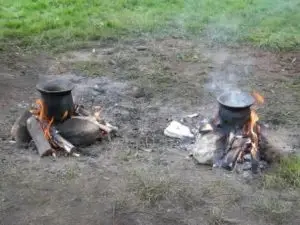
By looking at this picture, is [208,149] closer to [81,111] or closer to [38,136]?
[81,111]

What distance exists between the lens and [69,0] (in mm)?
10539

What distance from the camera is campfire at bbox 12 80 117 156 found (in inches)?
208

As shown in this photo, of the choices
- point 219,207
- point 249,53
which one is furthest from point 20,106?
point 249,53

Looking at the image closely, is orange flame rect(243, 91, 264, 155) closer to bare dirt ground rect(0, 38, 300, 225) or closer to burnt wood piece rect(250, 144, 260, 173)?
burnt wood piece rect(250, 144, 260, 173)

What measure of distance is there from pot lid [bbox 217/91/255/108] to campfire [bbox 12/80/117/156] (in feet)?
4.11

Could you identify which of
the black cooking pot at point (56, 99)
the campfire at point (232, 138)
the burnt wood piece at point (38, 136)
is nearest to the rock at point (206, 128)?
the campfire at point (232, 138)

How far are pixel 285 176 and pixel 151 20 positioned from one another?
17.5 ft

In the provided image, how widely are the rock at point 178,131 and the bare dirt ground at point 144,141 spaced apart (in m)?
0.08

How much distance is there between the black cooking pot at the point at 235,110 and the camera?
5.11 m

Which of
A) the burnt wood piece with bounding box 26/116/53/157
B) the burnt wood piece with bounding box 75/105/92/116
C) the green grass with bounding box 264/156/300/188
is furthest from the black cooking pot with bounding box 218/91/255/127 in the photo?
the burnt wood piece with bounding box 26/116/53/157

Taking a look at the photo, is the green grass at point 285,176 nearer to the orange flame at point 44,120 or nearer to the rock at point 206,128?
the rock at point 206,128

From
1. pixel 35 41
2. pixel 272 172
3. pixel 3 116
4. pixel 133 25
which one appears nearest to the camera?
pixel 272 172

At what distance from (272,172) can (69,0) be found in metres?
6.92

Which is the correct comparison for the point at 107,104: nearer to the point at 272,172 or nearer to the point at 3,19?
the point at 272,172
